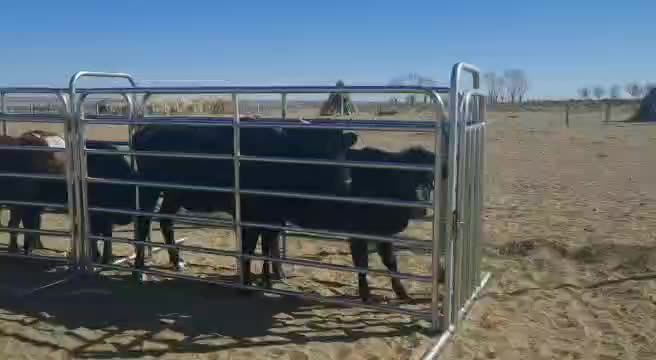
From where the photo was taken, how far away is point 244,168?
538 centimetres

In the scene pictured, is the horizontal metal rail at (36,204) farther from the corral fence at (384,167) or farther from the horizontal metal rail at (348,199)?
the horizontal metal rail at (348,199)

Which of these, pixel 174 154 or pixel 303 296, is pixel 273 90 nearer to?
pixel 174 154

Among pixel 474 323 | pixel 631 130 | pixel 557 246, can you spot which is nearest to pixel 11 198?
pixel 474 323

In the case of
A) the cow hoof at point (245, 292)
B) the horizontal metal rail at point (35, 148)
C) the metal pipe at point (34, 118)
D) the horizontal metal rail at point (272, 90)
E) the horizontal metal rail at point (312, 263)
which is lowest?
the cow hoof at point (245, 292)

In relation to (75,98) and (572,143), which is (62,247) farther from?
(572,143)

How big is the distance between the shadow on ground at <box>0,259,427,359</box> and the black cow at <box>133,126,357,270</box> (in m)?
0.54

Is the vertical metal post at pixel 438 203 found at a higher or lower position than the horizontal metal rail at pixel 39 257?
higher

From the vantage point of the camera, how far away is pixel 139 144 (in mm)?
5801

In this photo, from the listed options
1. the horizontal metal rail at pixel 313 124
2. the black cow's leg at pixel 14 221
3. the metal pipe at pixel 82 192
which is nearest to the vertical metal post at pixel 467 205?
the horizontal metal rail at pixel 313 124

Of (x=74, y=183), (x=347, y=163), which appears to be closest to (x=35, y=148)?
(x=74, y=183)

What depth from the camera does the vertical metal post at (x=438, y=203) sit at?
439cm

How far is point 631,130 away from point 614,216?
20.3 metres

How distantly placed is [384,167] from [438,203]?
453 millimetres

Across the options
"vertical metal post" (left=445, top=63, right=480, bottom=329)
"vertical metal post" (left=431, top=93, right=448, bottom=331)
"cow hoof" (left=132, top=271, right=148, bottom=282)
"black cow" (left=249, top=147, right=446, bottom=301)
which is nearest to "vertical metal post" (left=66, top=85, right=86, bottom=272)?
"cow hoof" (left=132, top=271, right=148, bottom=282)
